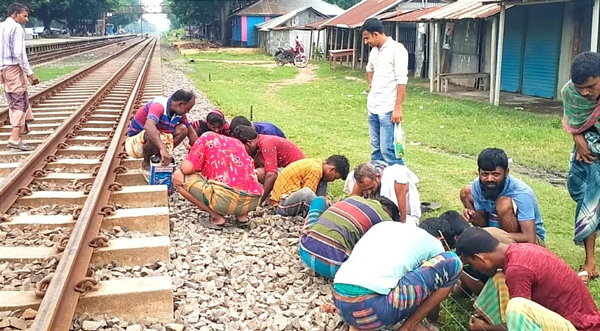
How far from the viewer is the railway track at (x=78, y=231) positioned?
11.3 ft

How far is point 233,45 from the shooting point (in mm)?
54156

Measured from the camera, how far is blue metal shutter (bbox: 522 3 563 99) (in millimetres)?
14582

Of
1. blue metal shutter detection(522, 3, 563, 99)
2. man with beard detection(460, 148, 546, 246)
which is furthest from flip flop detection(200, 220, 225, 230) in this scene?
blue metal shutter detection(522, 3, 563, 99)

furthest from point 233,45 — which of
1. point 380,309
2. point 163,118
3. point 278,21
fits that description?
point 380,309

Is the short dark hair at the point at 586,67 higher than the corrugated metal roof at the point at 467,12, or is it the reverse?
the corrugated metal roof at the point at 467,12

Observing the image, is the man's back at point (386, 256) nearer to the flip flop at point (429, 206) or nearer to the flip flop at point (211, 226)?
the flip flop at point (211, 226)

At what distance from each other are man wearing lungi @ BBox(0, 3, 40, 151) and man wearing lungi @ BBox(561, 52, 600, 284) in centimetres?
611

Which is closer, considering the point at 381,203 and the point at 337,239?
the point at 337,239

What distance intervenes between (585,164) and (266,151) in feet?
9.39

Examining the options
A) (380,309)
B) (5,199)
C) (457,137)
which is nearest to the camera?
(380,309)

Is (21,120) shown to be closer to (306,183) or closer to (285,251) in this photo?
(306,183)

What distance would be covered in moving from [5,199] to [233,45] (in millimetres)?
50204

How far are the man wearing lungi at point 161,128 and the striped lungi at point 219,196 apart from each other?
2.45 ft

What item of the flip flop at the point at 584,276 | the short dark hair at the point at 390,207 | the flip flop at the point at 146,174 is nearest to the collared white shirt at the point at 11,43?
the flip flop at the point at 146,174
